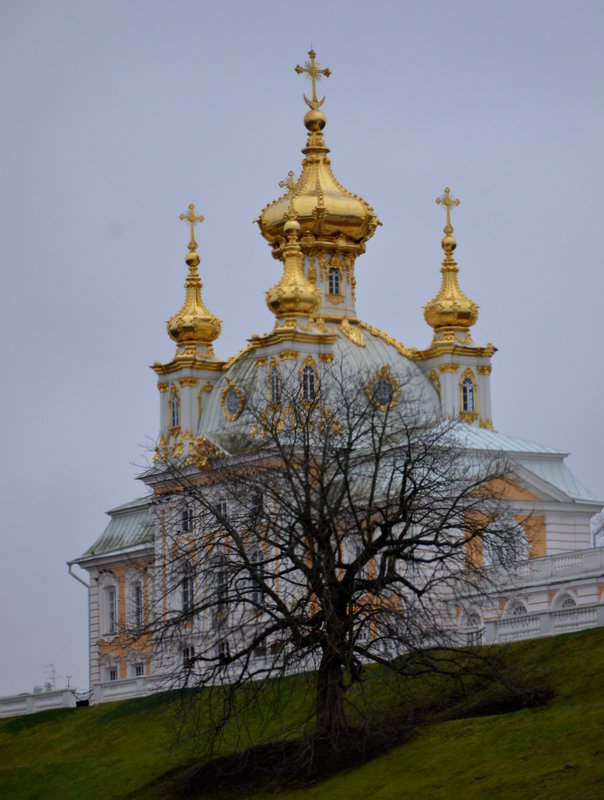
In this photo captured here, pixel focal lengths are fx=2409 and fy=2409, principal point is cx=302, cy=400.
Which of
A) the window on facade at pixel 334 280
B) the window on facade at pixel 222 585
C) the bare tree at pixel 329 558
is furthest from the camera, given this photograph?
the window on facade at pixel 334 280

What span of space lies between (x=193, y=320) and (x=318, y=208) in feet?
19.0

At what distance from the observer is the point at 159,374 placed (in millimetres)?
82438

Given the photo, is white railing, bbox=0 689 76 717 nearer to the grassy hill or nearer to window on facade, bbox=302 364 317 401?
the grassy hill

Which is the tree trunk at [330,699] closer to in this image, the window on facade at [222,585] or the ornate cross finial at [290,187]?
the window on facade at [222,585]

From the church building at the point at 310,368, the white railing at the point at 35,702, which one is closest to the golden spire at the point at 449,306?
the church building at the point at 310,368

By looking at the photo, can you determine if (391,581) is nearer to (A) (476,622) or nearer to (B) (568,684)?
(B) (568,684)

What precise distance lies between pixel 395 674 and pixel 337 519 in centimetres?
348

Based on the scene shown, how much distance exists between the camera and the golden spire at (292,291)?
77.4m

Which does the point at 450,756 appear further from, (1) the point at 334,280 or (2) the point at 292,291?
(1) the point at 334,280

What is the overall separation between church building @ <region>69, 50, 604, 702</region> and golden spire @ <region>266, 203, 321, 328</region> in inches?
1.3

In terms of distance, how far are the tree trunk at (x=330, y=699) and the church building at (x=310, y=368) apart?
24.4 m

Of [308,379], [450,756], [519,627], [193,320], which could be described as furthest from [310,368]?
[450,756]

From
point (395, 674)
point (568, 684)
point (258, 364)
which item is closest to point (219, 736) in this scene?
point (395, 674)

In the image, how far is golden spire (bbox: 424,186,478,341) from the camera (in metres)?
83.1
